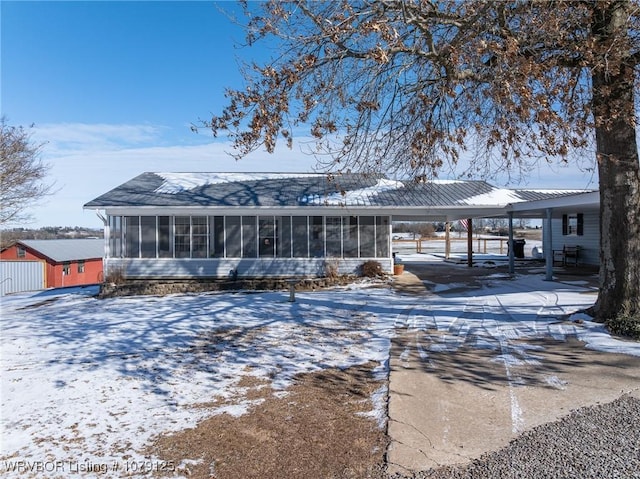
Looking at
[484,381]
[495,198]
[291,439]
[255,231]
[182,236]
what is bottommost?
[291,439]

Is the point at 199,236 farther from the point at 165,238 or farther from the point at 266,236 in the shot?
the point at 266,236

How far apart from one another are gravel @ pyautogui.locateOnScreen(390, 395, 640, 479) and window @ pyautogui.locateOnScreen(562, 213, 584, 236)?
1862 centimetres

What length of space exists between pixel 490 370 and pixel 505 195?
512 inches

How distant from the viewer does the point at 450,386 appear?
511 centimetres

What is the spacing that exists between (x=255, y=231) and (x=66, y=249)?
28186mm

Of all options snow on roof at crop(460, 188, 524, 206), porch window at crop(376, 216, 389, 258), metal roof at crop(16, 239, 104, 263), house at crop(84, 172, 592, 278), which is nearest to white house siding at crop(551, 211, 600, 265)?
snow on roof at crop(460, 188, 524, 206)

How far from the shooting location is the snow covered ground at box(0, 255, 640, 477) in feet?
14.6

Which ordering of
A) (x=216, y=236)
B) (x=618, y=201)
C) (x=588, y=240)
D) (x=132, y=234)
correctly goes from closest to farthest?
(x=618, y=201)
(x=132, y=234)
(x=216, y=236)
(x=588, y=240)

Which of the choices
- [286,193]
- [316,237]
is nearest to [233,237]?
[286,193]

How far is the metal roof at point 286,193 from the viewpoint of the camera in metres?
15.5

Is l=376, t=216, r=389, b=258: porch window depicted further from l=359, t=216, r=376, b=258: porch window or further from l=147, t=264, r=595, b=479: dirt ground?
l=147, t=264, r=595, b=479: dirt ground

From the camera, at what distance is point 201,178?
19.2m

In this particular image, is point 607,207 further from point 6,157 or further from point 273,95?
point 6,157

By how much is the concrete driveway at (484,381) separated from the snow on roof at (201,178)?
1141 centimetres
